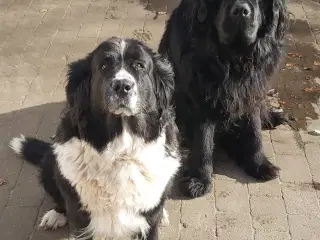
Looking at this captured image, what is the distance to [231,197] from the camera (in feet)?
11.7

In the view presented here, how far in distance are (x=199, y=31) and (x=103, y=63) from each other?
0.88m

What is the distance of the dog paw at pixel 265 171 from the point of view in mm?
3668

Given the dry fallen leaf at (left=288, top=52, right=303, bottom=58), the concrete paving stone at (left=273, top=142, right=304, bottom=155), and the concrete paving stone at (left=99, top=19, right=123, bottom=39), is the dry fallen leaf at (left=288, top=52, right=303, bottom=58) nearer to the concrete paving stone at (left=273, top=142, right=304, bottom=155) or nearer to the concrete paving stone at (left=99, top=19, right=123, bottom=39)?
the concrete paving stone at (left=273, top=142, right=304, bottom=155)

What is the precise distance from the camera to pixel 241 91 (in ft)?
11.2

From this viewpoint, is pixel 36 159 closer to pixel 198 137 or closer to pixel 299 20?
pixel 198 137

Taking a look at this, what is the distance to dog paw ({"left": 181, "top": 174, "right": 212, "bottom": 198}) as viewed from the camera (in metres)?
3.55

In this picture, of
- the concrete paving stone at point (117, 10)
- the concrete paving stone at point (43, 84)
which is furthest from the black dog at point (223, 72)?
the concrete paving stone at point (117, 10)

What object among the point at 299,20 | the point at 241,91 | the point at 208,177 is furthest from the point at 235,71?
the point at 299,20

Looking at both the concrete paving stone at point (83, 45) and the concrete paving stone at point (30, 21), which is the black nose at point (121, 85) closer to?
the concrete paving stone at point (83, 45)

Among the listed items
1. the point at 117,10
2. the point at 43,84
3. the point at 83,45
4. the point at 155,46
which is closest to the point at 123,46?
the point at 43,84

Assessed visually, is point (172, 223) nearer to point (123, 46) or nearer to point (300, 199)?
point (300, 199)

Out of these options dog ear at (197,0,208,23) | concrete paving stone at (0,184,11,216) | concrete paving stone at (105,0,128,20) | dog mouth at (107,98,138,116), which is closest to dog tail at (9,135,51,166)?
concrete paving stone at (0,184,11,216)

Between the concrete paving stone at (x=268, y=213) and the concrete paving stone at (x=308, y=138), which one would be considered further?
the concrete paving stone at (x=308, y=138)

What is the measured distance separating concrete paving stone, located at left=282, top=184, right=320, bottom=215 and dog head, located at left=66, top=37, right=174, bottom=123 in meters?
1.32
